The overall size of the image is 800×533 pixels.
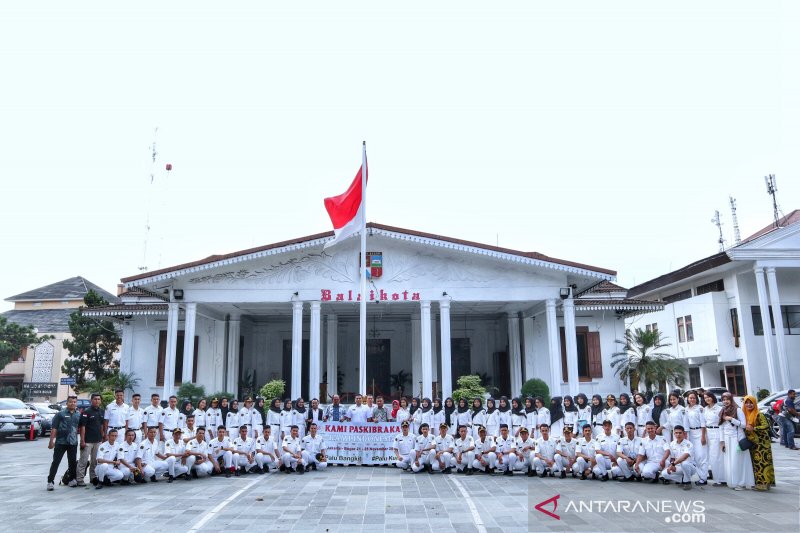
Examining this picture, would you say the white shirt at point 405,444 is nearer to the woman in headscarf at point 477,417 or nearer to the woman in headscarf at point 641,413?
the woman in headscarf at point 477,417

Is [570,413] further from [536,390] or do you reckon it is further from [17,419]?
[17,419]

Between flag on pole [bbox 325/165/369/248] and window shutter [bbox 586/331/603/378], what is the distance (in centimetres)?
1149

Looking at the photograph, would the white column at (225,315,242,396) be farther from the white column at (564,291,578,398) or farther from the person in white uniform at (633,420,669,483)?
the person in white uniform at (633,420,669,483)

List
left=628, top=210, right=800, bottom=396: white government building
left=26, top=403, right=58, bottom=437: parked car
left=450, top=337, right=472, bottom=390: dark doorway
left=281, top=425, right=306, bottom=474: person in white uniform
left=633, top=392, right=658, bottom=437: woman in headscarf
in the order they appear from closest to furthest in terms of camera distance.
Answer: left=633, top=392, right=658, bottom=437: woman in headscarf, left=281, top=425, right=306, bottom=474: person in white uniform, left=26, top=403, right=58, bottom=437: parked car, left=628, top=210, right=800, bottom=396: white government building, left=450, top=337, right=472, bottom=390: dark doorway

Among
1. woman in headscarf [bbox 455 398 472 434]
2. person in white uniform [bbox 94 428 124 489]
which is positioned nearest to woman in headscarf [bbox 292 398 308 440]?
woman in headscarf [bbox 455 398 472 434]

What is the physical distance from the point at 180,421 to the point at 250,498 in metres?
3.76

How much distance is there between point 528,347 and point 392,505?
13843 mm

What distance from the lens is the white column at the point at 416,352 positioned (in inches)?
838

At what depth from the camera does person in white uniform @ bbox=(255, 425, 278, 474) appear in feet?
35.7

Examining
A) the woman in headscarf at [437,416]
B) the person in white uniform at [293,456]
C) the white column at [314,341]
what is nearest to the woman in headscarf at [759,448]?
the woman in headscarf at [437,416]

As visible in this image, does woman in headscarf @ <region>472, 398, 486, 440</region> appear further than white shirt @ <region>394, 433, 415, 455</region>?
Yes

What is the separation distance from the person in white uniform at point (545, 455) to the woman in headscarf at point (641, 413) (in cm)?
159

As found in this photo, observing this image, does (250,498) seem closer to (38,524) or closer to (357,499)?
(357,499)

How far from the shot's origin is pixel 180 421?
11.4 meters
